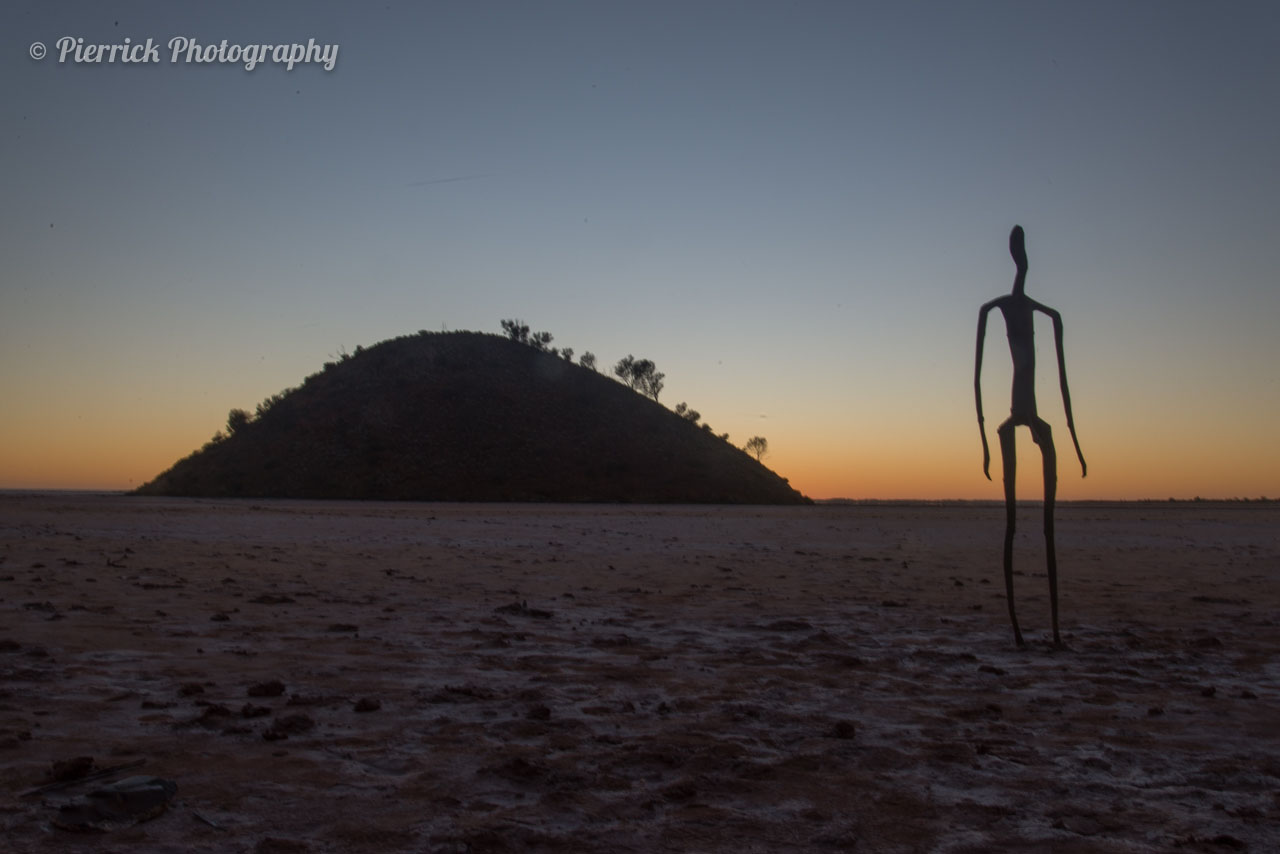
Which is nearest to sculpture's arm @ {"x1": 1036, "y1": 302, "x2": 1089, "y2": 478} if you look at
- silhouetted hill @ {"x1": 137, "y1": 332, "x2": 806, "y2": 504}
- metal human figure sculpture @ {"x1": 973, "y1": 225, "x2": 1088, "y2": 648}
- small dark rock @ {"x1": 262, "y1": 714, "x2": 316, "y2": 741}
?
A: metal human figure sculpture @ {"x1": 973, "y1": 225, "x2": 1088, "y2": 648}

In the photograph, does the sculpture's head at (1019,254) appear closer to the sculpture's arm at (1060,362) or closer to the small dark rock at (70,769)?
the sculpture's arm at (1060,362)

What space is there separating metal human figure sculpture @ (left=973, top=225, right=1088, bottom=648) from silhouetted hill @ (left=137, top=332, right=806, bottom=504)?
5660 centimetres

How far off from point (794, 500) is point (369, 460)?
3636 cm

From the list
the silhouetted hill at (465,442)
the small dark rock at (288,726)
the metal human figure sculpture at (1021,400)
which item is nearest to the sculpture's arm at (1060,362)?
the metal human figure sculpture at (1021,400)

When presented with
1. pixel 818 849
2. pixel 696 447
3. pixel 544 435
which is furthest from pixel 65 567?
pixel 696 447

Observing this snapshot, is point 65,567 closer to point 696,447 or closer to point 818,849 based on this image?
point 818,849

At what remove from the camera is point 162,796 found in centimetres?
369

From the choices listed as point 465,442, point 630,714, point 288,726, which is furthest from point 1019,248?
point 465,442

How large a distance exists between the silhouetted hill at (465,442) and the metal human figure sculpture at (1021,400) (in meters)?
56.6

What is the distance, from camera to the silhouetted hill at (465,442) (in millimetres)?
65188

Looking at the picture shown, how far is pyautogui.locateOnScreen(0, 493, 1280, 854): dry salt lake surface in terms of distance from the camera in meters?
3.61

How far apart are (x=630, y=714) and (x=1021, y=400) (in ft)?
15.6

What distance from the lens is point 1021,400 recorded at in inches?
309

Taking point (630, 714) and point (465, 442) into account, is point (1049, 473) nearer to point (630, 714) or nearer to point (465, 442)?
point (630, 714)
